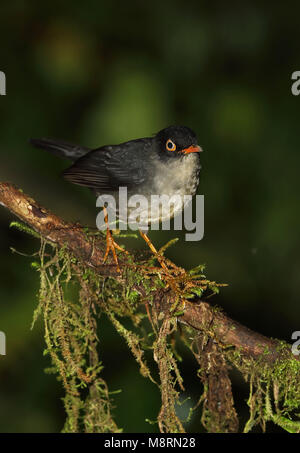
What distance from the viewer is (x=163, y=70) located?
5.13m

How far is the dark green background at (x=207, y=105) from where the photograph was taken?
5.20 m

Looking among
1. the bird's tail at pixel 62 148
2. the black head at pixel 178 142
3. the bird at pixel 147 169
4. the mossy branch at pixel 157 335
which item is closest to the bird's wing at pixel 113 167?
the bird at pixel 147 169

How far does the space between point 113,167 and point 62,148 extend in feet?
2.98

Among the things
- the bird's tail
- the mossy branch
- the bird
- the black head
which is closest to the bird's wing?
the bird

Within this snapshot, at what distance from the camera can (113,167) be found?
4.27m

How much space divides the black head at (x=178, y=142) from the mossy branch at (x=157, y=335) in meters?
0.85

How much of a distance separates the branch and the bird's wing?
25.6 inches

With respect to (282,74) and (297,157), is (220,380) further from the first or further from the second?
(282,74)

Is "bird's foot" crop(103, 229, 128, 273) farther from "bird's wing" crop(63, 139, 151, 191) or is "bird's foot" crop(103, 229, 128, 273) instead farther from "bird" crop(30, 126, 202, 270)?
"bird's wing" crop(63, 139, 151, 191)

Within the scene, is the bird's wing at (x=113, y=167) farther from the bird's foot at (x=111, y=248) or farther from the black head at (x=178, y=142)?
the bird's foot at (x=111, y=248)

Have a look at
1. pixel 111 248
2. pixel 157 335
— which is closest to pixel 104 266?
pixel 111 248

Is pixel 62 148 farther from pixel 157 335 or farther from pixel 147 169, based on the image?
pixel 157 335

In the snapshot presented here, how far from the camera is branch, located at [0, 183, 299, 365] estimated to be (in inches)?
131
